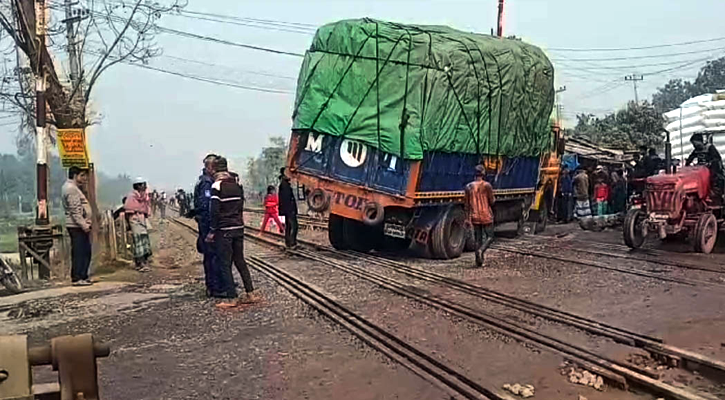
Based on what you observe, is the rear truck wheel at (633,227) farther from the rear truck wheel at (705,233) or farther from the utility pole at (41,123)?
the utility pole at (41,123)

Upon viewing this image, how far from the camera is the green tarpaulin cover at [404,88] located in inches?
546

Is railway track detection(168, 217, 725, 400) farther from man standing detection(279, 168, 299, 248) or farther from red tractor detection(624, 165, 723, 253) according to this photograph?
red tractor detection(624, 165, 723, 253)

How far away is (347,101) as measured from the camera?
14352 millimetres

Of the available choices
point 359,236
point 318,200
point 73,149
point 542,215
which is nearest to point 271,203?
point 359,236

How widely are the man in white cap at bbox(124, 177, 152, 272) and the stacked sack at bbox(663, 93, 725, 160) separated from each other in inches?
513

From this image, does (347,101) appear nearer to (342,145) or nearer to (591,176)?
(342,145)

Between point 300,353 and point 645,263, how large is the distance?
7.94 metres

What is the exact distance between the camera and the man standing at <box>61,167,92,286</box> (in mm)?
11672

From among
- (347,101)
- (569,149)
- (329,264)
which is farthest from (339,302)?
(569,149)

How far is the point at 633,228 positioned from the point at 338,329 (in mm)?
8557

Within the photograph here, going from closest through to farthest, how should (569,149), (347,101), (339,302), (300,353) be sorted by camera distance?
(300,353)
(339,302)
(347,101)
(569,149)

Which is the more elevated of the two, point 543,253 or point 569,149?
point 569,149

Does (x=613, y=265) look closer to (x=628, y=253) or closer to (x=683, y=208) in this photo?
(x=628, y=253)

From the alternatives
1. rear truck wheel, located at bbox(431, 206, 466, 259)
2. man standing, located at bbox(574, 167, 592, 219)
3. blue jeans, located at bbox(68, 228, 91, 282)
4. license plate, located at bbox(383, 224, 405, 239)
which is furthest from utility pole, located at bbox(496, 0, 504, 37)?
blue jeans, located at bbox(68, 228, 91, 282)
